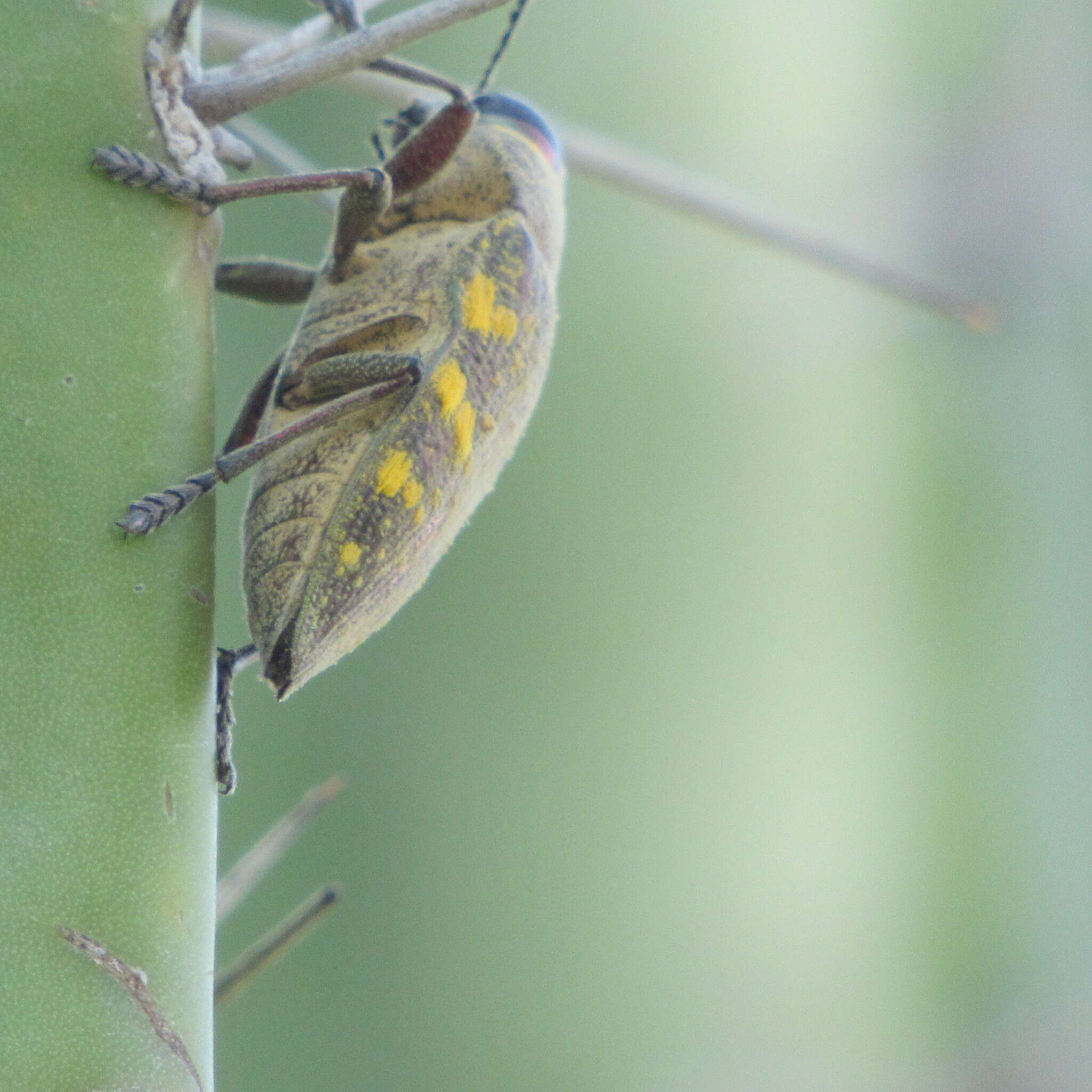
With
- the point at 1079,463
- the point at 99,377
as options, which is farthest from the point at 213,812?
the point at 1079,463

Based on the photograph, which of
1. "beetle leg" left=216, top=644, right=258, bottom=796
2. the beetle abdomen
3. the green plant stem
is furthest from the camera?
the beetle abdomen

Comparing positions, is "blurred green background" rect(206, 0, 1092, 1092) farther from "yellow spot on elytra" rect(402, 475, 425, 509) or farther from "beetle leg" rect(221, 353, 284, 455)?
"yellow spot on elytra" rect(402, 475, 425, 509)

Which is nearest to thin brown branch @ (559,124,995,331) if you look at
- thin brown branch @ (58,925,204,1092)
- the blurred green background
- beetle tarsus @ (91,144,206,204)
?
beetle tarsus @ (91,144,206,204)

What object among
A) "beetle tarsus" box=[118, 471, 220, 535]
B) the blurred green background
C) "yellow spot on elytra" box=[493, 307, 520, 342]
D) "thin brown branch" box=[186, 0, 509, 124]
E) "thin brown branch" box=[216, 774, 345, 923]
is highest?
"thin brown branch" box=[186, 0, 509, 124]

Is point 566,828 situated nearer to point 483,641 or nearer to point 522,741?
point 522,741

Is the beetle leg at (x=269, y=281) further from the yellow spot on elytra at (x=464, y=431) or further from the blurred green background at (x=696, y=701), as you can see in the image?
the blurred green background at (x=696, y=701)

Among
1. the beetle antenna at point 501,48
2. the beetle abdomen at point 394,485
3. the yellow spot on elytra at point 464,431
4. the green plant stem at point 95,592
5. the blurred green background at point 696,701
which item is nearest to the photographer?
the green plant stem at point 95,592

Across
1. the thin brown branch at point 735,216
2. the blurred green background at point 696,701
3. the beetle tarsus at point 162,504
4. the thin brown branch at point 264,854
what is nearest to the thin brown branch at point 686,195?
the thin brown branch at point 735,216

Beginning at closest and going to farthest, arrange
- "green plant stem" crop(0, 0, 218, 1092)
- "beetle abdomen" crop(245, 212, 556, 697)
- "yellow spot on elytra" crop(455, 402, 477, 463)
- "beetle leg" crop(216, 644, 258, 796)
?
"green plant stem" crop(0, 0, 218, 1092) → "beetle leg" crop(216, 644, 258, 796) → "beetle abdomen" crop(245, 212, 556, 697) → "yellow spot on elytra" crop(455, 402, 477, 463)
